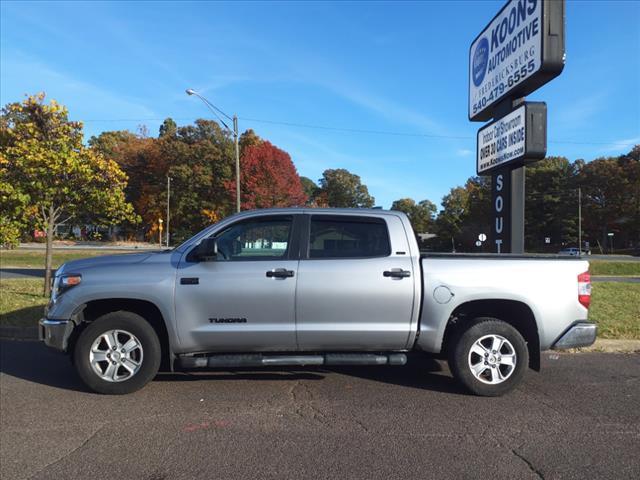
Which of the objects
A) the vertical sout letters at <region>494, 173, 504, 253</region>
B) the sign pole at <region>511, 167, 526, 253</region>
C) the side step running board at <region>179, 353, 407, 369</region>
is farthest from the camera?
the vertical sout letters at <region>494, 173, 504, 253</region>

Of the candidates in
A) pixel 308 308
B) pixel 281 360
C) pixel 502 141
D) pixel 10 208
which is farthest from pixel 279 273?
pixel 10 208

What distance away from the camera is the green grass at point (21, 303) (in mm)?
8266

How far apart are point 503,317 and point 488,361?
0.57 metres

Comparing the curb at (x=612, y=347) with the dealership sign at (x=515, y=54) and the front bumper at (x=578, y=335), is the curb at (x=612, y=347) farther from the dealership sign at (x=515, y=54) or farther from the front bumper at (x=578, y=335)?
the dealership sign at (x=515, y=54)

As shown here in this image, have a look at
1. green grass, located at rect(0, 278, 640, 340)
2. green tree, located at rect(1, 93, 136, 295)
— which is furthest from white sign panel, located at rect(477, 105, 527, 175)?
green tree, located at rect(1, 93, 136, 295)

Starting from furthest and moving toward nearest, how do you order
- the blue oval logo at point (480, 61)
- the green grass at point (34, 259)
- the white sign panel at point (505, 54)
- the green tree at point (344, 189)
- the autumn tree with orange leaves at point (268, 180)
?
the green tree at point (344, 189), the autumn tree with orange leaves at point (268, 180), the green grass at point (34, 259), the blue oval logo at point (480, 61), the white sign panel at point (505, 54)

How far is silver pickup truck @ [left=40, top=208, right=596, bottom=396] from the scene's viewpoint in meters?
4.80

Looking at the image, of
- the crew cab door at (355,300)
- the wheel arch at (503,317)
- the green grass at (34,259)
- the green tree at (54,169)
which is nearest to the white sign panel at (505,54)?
the wheel arch at (503,317)

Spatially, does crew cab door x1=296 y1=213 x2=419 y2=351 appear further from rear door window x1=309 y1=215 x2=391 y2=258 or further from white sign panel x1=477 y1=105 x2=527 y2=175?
white sign panel x1=477 y1=105 x2=527 y2=175

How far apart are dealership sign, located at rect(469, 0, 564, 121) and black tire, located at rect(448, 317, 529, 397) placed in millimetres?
4459

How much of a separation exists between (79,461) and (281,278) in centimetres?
224

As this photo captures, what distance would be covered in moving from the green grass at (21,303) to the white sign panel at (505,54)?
351 inches

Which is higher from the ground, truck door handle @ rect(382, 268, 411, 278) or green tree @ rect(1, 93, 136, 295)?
green tree @ rect(1, 93, 136, 295)

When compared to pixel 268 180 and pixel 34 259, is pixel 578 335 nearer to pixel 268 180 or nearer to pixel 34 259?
pixel 34 259
